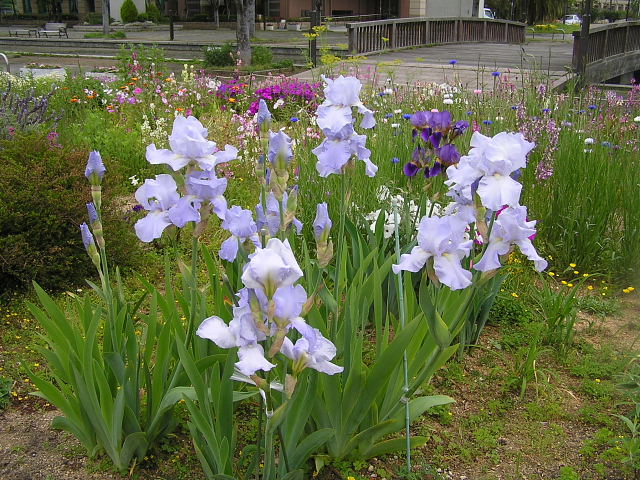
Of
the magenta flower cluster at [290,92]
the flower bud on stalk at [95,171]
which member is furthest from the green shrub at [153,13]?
the flower bud on stalk at [95,171]

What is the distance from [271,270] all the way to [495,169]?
68 cm

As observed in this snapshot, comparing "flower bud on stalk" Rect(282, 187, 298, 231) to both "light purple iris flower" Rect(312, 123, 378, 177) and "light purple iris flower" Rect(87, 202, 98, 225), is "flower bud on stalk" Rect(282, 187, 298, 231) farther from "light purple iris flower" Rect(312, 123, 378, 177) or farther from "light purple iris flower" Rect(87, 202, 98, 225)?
"light purple iris flower" Rect(87, 202, 98, 225)

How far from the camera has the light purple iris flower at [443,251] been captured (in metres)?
1.62

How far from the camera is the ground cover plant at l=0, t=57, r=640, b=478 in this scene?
1.67m

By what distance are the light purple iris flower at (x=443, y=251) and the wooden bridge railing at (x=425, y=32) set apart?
1413 cm

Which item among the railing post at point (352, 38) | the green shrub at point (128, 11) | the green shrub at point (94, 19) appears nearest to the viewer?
the railing post at point (352, 38)

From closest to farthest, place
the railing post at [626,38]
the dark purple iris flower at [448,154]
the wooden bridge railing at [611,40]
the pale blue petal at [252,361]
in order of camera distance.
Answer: the pale blue petal at [252,361]
the dark purple iris flower at [448,154]
the wooden bridge railing at [611,40]
the railing post at [626,38]

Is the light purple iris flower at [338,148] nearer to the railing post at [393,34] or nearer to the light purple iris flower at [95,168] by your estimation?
the light purple iris flower at [95,168]

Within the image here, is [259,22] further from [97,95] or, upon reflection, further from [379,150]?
[379,150]

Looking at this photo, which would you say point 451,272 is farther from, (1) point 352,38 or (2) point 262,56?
(1) point 352,38

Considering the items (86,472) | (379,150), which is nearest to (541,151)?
(379,150)

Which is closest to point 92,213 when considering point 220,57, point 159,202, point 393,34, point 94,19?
point 159,202

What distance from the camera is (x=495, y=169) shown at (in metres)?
1.66

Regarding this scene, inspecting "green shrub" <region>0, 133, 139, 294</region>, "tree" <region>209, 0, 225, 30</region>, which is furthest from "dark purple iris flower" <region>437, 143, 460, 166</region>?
"tree" <region>209, 0, 225, 30</region>
